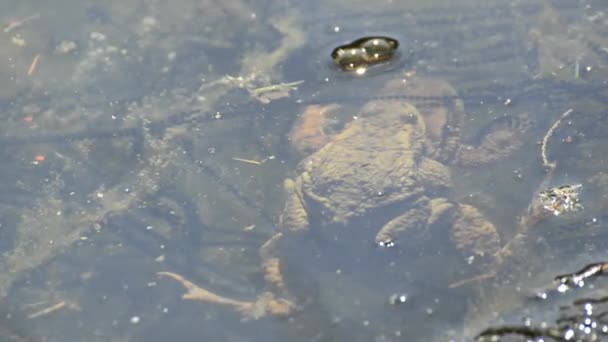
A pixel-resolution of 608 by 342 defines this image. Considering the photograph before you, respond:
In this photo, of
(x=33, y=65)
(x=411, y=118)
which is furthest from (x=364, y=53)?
(x=33, y=65)

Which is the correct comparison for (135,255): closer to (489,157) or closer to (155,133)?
(155,133)

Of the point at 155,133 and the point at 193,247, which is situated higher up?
the point at 155,133

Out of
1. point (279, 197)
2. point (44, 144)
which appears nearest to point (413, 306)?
point (279, 197)

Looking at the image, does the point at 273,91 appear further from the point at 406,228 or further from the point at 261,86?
the point at 406,228

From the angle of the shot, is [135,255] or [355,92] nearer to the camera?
A: [135,255]

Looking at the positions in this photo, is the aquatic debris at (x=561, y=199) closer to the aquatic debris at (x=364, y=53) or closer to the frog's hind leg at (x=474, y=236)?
the frog's hind leg at (x=474, y=236)

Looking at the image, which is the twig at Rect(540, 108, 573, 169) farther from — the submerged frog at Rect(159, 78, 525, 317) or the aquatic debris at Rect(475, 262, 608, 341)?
the aquatic debris at Rect(475, 262, 608, 341)
